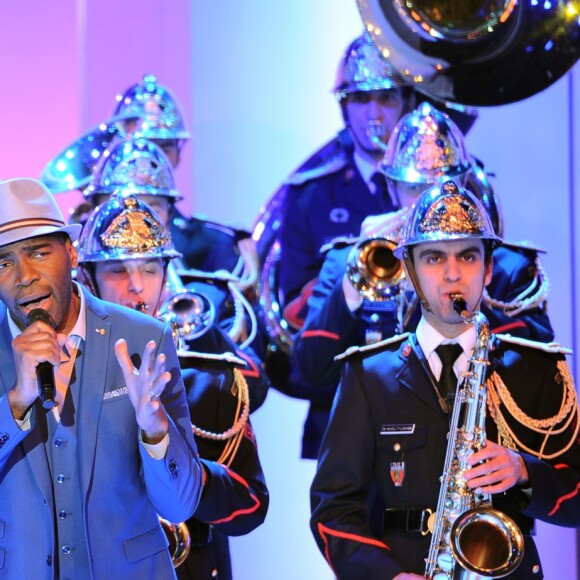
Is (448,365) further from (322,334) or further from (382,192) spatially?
(382,192)

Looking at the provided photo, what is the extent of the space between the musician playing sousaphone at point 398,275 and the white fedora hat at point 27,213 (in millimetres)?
1483

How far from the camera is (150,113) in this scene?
6340 millimetres

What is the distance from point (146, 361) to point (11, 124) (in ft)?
12.4

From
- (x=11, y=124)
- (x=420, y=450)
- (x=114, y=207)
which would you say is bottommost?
(x=420, y=450)

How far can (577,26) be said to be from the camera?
174 inches

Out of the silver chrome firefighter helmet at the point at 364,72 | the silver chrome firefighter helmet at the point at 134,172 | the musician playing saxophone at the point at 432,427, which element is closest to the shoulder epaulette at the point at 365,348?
the musician playing saxophone at the point at 432,427

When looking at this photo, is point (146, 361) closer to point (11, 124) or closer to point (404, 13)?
point (404, 13)

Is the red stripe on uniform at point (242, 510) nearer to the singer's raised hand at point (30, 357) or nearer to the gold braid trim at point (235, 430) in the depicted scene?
the gold braid trim at point (235, 430)

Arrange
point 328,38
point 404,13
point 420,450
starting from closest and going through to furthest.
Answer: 1. point 420,450
2. point 404,13
3. point 328,38

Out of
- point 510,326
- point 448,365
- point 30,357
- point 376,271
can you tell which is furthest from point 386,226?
point 30,357

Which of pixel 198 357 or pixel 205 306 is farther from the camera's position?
pixel 205 306

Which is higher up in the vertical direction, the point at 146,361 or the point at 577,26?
the point at 577,26

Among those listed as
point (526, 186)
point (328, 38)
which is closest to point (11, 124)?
point (328, 38)

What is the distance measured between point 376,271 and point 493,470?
1.27 meters
